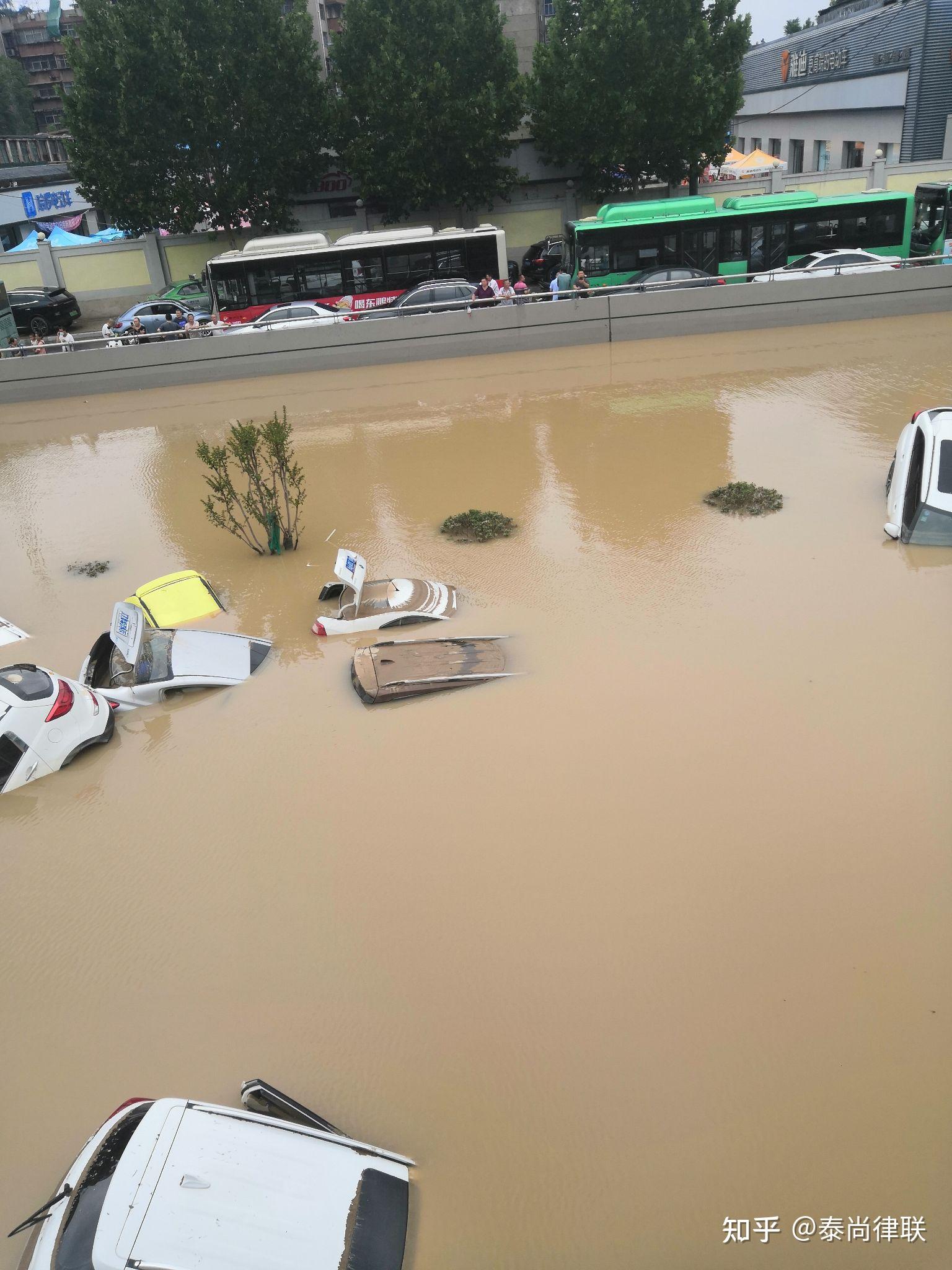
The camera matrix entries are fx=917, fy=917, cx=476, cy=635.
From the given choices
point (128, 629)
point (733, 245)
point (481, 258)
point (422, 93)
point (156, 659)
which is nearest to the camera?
point (128, 629)

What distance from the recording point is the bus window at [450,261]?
22641 mm

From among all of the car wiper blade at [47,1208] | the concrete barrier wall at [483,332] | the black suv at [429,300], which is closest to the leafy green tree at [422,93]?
the black suv at [429,300]

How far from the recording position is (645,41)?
25.7m

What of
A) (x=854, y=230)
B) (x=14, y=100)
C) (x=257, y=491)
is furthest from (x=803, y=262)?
(x=14, y=100)

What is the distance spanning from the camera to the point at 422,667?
27.5 ft

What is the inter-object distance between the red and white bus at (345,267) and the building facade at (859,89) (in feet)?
66.1

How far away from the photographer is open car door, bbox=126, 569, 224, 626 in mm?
9609

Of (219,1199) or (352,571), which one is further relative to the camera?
(352,571)

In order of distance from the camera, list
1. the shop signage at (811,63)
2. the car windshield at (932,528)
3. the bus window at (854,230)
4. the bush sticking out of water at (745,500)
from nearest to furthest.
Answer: the car windshield at (932,528) → the bush sticking out of water at (745,500) → the bus window at (854,230) → the shop signage at (811,63)

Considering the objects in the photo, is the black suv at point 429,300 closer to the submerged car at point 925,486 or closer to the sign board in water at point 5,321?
the sign board in water at point 5,321

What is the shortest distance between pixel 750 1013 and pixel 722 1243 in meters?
1.24

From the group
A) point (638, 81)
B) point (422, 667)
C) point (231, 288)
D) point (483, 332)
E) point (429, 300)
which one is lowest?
point (422, 667)

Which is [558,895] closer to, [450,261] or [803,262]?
[803,262]

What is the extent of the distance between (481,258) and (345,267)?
336 cm
